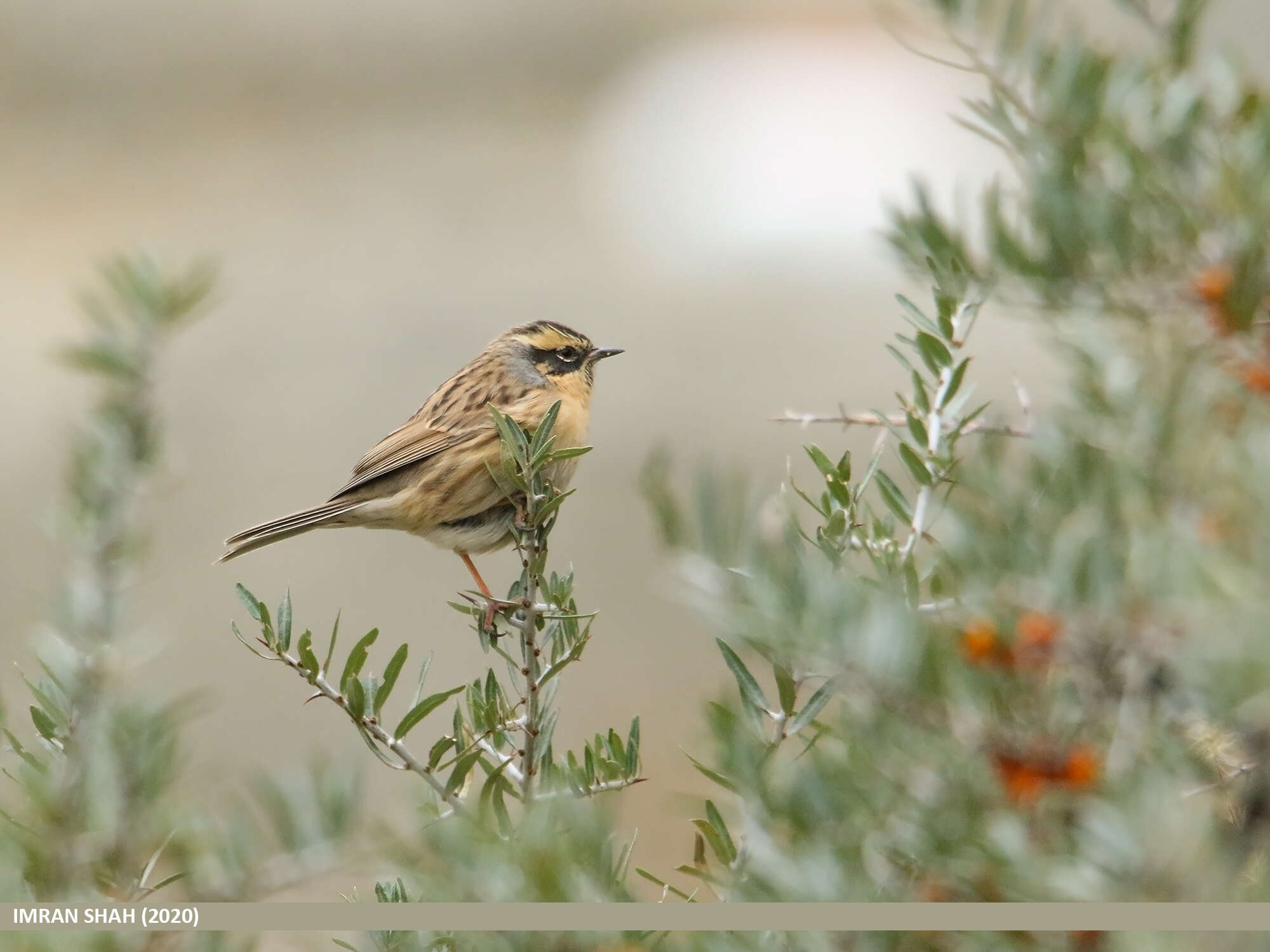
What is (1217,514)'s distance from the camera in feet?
2.32

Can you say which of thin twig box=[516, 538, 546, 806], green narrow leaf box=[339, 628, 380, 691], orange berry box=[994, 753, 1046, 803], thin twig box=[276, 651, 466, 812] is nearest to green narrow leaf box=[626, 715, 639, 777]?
thin twig box=[516, 538, 546, 806]

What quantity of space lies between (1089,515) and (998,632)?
90 millimetres

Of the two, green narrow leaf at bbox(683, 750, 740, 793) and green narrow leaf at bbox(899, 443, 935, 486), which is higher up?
green narrow leaf at bbox(899, 443, 935, 486)

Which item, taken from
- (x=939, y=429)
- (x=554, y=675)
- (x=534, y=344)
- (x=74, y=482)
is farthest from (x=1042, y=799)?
(x=534, y=344)

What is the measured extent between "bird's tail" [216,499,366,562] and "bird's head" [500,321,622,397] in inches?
29.6

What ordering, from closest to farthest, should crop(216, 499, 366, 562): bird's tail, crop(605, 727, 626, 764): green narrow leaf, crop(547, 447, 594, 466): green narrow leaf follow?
crop(605, 727, 626, 764): green narrow leaf → crop(547, 447, 594, 466): green narrow leaf → crop(216, 499, 366, 562): bird's tail

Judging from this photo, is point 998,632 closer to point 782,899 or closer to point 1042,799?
point 1042,799

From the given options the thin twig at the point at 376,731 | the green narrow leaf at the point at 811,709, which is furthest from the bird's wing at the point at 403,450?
the green narrow leaf at the point at 811,709

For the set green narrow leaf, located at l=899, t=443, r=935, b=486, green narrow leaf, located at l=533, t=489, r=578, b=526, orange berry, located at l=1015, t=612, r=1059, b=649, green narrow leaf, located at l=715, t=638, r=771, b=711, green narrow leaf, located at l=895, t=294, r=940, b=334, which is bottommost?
green narrow leaf, located at l=715, t=638, r=771, b=711

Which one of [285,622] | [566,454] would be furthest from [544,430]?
[285,622]

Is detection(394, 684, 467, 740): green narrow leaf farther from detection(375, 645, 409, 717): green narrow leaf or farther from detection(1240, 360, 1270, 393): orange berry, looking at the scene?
detection(1240, 360, 1270, 393): orange berry

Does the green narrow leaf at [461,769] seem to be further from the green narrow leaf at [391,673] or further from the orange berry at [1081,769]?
the orange berry at [1081,769]

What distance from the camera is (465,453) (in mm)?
3750

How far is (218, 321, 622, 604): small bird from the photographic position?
11.7 ft
